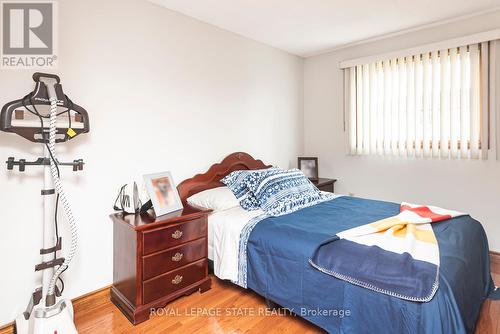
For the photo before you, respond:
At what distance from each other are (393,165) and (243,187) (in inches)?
75.5

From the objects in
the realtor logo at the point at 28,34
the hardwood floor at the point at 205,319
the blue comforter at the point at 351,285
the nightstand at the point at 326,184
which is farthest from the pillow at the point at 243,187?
the realtor logo at the point at 28,34

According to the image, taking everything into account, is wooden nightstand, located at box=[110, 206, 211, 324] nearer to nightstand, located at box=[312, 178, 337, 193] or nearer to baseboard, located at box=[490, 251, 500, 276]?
nightstand, located at box=[312, 178, 337, 193]

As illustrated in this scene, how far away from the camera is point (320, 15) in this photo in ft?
8.90

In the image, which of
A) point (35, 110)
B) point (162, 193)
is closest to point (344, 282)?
point (162, 193)

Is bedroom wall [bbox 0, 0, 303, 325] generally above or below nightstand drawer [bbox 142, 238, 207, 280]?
above

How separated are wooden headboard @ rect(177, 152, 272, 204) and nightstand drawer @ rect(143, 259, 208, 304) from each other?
62cm

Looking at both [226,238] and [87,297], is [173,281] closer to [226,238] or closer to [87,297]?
[226,238]

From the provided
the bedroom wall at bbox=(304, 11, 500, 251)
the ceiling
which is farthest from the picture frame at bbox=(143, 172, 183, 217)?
the bedroom wall at bbox=(304, 11, 500, 251)

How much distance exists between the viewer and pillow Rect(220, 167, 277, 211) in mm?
2451

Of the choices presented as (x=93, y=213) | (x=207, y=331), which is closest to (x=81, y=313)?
(x=93, y=213)

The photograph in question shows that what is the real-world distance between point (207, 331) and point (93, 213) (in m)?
1.17

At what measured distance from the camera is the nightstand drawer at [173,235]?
1.91 meters

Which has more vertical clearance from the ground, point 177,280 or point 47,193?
point 47,193

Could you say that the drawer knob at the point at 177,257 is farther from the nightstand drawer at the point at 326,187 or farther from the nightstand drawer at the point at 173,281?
the nightstand drawer at the point at 326,187
